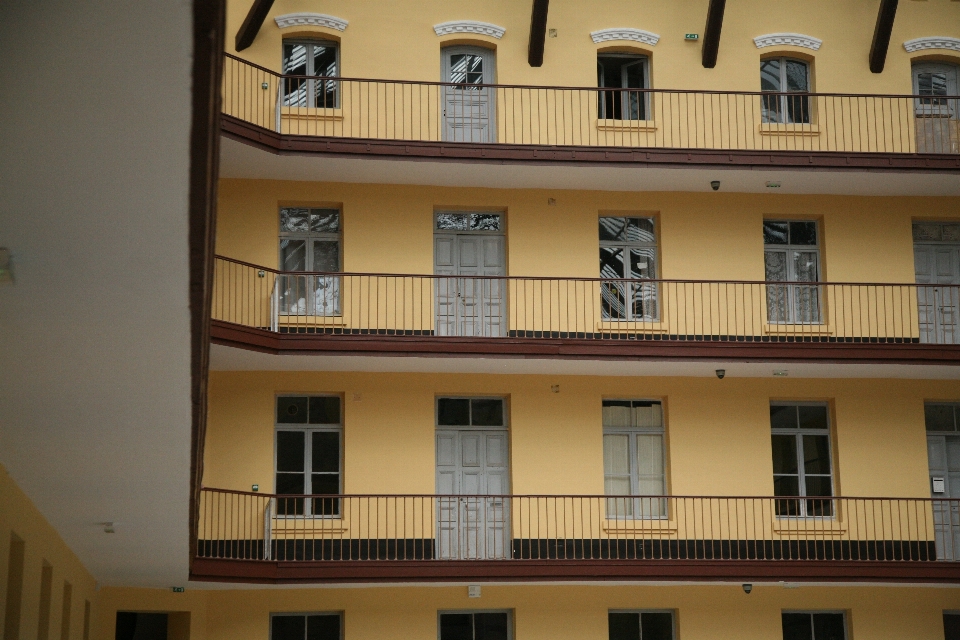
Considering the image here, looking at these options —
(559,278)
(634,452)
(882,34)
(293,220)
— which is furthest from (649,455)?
(882,34)

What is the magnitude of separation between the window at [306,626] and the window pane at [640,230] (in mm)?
8195

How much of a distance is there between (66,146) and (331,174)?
1788cm

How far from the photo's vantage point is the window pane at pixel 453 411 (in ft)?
76.9

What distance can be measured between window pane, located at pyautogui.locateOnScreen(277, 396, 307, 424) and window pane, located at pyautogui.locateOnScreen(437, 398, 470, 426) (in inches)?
89.7

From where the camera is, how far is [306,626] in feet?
73.7

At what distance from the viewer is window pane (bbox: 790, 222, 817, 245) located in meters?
24.7

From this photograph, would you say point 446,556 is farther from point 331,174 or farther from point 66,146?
point 66,146

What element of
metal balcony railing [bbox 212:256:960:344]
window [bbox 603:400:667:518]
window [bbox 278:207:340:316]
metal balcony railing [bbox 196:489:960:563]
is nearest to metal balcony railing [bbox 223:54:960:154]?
window [bbox 278:207:340:316]

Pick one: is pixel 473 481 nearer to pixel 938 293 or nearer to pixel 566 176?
pixel 566 176

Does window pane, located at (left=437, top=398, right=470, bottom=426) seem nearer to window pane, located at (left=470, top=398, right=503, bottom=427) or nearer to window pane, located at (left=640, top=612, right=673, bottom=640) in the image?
window pane, located at (left=470, top=398, right=503, bottom=427)

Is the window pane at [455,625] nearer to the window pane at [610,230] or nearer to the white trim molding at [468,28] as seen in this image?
the window pane at [610,230]

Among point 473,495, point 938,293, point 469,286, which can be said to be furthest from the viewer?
point 938,293

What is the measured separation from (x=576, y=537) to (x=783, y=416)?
4411mm

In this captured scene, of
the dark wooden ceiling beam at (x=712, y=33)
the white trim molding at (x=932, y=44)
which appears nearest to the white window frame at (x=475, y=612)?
the dark wooden ceiling beam at (x=712, y=33)
